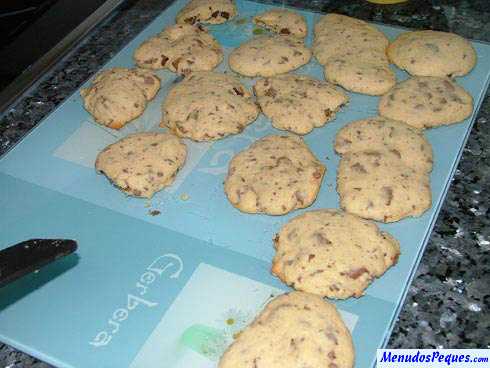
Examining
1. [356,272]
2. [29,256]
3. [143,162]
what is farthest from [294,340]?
[143,162]

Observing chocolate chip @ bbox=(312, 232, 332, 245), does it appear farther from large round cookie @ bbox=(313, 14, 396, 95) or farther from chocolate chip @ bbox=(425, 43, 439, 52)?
chocolate chip @ bbox=(425, 43, 439, 52)

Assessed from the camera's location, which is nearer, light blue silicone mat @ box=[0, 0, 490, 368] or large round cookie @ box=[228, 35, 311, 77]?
light blue silicone mat @ box=[0, 0, 490, 368]

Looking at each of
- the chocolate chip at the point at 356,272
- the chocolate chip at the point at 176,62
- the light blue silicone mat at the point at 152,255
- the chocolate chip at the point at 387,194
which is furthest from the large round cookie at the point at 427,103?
the chocolate chip at the point at 176,62

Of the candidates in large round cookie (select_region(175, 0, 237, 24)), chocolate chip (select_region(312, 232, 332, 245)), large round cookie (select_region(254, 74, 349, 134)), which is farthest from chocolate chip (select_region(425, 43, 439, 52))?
chocolate chip (select_region(312, 232, 332, 245))

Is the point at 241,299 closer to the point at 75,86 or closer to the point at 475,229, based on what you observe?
the point at 475,229

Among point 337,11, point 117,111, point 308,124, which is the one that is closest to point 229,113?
A: point 308,124

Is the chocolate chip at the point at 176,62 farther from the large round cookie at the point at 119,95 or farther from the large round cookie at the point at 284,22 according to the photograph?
the large round cookie at the point at 284,22
